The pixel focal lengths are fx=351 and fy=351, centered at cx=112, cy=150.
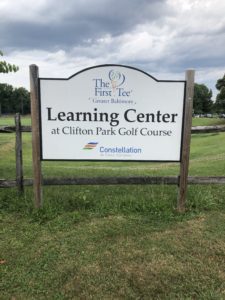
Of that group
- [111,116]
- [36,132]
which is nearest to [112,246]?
[111,116]

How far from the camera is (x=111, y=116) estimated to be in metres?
5.16

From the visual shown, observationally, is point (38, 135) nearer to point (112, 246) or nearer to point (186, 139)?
point (112, 246)

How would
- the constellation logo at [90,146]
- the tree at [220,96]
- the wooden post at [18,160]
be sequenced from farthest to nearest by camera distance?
A: the tree at [220,96] < the wooden post at [18,160] < the constellation logo at [90,146]

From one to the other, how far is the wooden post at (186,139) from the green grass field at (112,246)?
0.73 feet

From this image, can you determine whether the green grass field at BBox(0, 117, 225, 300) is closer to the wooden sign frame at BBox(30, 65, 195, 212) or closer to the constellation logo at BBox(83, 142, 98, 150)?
the wooden sign frame at BBox(30, 65, 195, 212)

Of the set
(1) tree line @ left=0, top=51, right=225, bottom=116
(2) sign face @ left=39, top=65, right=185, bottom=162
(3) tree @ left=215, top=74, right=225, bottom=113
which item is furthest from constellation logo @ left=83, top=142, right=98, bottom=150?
(3) tree @ left=215, top=74, right=225, bottom=113

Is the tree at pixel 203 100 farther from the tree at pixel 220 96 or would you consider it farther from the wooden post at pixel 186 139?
the wooden post at pixel 186 139

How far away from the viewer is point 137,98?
16.8 ft

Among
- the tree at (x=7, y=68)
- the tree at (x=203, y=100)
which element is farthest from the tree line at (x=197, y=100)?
the tree at (x=7, y=68)

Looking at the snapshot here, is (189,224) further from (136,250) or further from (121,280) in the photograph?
(121,280)

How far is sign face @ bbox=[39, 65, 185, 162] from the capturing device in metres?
5.08

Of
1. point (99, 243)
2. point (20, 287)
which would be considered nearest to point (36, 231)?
point (99, 243)

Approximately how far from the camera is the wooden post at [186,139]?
5.06 metres

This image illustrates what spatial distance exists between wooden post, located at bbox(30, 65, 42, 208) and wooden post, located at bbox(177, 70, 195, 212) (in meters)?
2.12
